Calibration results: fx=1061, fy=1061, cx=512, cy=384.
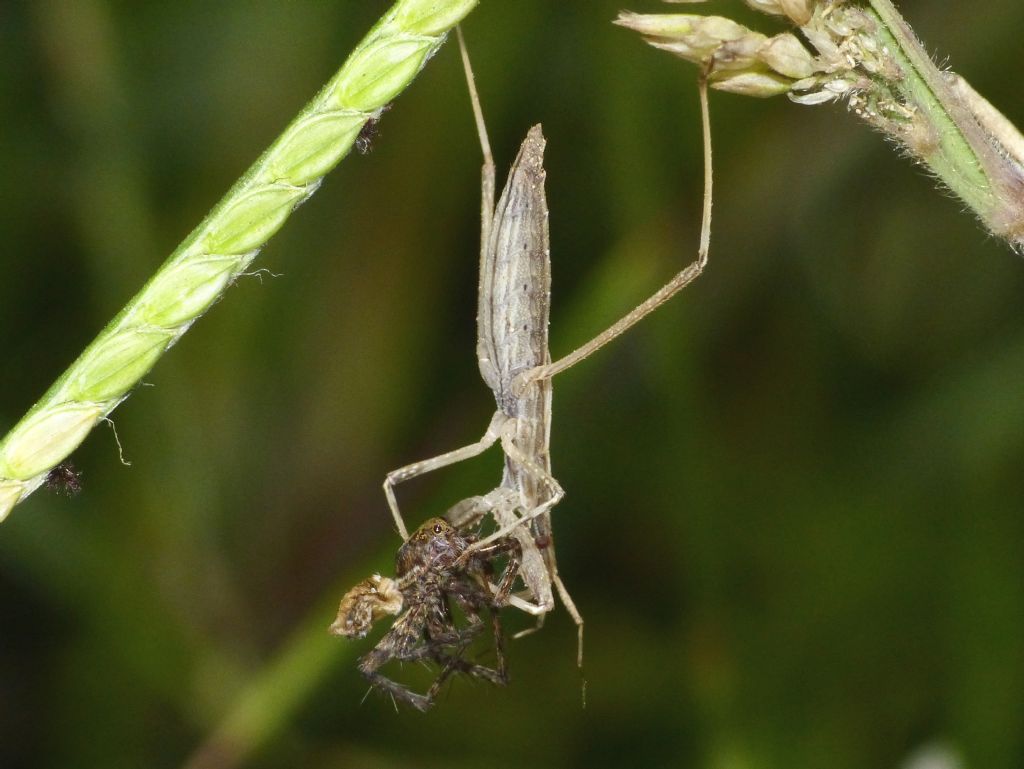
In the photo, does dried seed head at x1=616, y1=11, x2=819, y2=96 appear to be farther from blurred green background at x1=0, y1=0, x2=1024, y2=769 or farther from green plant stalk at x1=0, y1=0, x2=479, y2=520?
blurred green background at x1=0, y1=0, x2=1024, y2=769

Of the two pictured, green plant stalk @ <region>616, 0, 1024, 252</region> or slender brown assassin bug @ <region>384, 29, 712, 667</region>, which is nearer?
green plant stalk @ <region>616, 0, 1024, 252</region>

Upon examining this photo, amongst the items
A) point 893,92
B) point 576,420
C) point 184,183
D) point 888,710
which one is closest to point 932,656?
point 888,710

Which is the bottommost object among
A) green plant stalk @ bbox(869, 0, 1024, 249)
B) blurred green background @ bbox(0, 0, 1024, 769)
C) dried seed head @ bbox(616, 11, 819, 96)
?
blurred green background @ bbox(0, 0, 1024, 769)

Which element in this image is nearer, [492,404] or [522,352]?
[522,352]

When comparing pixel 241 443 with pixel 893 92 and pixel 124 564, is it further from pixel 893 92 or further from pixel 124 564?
pixel 893 92

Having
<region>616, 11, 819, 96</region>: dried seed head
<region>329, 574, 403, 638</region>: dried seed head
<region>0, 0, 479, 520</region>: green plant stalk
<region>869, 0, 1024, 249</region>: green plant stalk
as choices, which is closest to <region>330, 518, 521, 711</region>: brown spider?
<region>329, 574, 403, 638</region>: dried seed head

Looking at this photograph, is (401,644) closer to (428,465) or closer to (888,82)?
(428,465)

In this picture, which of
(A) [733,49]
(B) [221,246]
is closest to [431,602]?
(B) [221,246]
